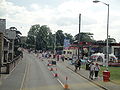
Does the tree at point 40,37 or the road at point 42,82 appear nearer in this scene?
A: the road at point 42,82

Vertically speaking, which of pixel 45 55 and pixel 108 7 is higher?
pixel 108 7

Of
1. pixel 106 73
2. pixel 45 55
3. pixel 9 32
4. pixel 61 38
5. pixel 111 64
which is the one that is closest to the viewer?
pixel 106 73

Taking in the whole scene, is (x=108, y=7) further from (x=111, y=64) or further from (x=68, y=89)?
(x=111, y=64)

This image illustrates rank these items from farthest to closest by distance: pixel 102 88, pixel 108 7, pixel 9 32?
pixel 9 32, pixel 108 7, pixel 102 88

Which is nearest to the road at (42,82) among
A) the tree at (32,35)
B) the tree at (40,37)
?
the tree at (40,37)

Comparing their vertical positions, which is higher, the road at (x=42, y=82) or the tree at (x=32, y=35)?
the tree at (x=32, y=35)

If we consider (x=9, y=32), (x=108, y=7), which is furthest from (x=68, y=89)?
(x=9, y=32)

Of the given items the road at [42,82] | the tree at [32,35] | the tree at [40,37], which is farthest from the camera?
the tree at [32,35]

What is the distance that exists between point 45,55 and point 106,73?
5105 cm

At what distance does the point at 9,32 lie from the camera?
6341 cm

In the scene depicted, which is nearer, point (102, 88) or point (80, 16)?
point (102, 88)

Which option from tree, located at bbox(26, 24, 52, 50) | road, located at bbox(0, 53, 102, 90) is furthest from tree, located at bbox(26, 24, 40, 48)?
road, located at bbox(0, 53, 102, 90)

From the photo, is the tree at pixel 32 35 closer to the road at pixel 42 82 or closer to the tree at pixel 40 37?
the tree at pixel 40 37

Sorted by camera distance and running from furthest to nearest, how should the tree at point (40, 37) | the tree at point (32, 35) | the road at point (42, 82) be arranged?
the tree at point (32, 35), the tree at point (40, 37), the road at point (42, 82)
